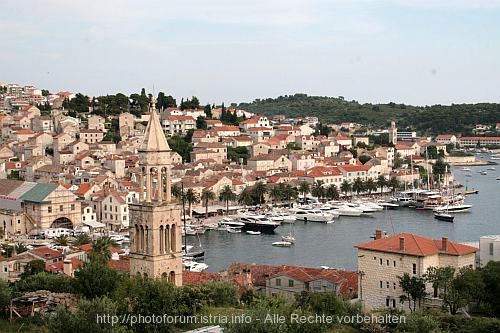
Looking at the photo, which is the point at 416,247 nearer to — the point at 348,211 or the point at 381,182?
the point at 348,211

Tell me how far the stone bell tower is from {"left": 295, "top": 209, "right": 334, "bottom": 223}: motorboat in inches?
1210

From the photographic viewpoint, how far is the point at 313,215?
4569 cm

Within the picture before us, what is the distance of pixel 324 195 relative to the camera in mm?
53531

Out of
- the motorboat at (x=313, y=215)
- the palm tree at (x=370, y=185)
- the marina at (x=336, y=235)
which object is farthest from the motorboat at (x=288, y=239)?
the palm tree at (x=370, y=185)

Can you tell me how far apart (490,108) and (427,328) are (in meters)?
121

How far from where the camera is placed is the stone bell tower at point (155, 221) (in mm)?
14492

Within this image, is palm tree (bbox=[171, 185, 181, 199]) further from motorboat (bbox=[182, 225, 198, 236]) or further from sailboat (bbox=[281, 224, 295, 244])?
sailboat (bbox=[281, 224, 295, 244])

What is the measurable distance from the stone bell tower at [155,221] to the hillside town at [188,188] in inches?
0.9

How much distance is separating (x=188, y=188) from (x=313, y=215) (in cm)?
717

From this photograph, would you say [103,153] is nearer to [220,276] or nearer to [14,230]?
[14,230]

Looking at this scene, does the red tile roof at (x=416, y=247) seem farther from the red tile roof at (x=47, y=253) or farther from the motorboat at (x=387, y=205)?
the motorboat at (x=387, y=205)

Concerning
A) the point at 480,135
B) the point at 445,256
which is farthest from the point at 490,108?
the point at 445,256

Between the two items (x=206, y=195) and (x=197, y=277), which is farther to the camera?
(x=206, y=195)

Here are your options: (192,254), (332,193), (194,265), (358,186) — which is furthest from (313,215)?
(194,265)
